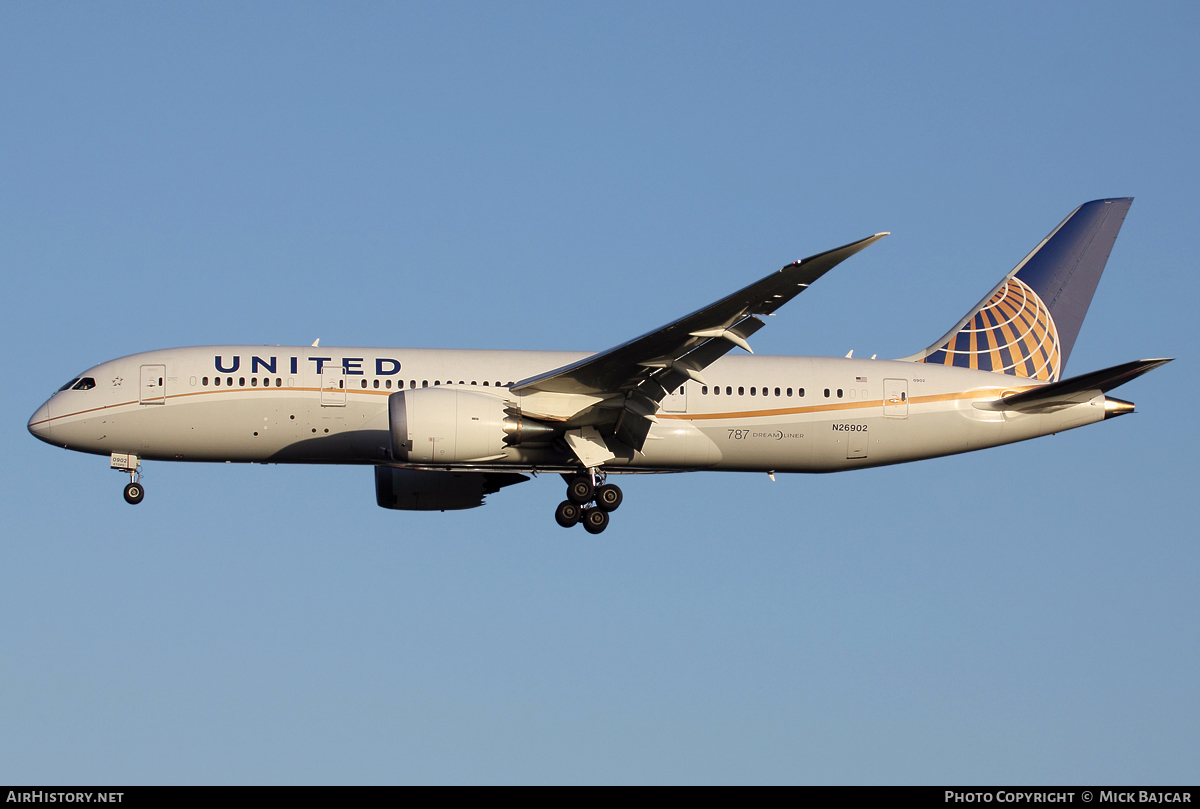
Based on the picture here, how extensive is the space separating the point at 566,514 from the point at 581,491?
0.65 m

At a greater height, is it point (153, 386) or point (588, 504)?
point (153, 386)

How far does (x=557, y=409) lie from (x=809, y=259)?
758 cm

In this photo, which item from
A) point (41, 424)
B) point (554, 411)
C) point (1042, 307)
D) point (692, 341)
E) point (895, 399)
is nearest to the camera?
point (692, 341)

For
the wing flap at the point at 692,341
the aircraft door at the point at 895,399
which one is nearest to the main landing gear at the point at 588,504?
the wing flap at the point at 692,341

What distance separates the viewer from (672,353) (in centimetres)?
2631

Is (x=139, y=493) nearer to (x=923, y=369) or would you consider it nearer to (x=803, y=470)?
(x=803, y=470)

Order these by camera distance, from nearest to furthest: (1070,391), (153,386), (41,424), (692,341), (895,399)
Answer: (692,341)
(153,386)
(41,424)
(1070,391)
(895,399)

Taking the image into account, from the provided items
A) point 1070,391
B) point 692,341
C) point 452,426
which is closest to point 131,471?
point 452,426

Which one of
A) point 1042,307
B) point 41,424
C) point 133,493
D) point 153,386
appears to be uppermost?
point 1042,307

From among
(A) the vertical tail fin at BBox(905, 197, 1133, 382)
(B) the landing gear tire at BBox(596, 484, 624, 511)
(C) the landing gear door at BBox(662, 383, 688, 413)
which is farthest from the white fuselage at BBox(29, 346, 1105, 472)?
(A) the vertical tail fin at BBox(905, 197, 1133, 382)

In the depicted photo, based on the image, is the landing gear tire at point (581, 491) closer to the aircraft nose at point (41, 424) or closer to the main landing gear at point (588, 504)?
the main landing gear at point (588, 504)

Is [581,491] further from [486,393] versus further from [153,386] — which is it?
[153,386]
